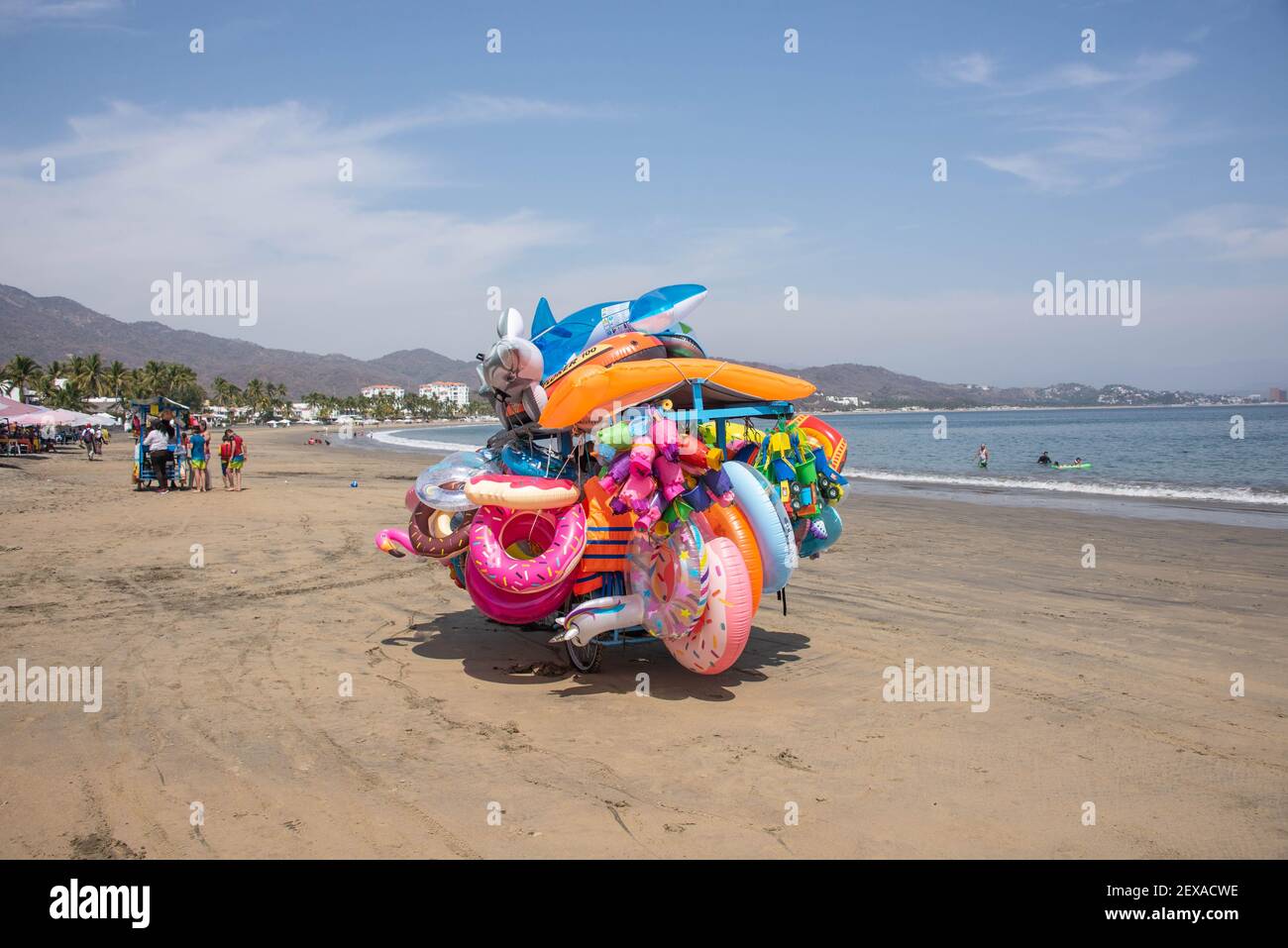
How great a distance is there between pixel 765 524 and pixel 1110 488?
1031 inches

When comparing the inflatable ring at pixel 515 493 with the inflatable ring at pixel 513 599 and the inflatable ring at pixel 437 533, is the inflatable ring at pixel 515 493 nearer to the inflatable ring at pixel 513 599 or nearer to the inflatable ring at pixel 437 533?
the inflatable ring at pixel 513 599

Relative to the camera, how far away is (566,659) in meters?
8.42

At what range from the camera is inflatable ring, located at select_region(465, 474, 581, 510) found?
7.12 meters

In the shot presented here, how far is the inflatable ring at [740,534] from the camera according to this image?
22.9 ft

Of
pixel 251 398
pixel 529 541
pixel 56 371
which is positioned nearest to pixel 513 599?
pixel 529 541

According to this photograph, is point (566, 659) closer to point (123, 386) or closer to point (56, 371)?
point (56, 371)

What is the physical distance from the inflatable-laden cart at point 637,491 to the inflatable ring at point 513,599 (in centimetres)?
1

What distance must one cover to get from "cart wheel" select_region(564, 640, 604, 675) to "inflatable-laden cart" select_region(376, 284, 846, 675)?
0.01 metres

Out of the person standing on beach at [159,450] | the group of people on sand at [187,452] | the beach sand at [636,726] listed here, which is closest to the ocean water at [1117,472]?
the beach sand at [636,726]

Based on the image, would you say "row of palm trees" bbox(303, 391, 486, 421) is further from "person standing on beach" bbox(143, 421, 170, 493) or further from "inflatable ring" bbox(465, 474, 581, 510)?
"inflatable ring" bbox(465, 474, 581, 510)

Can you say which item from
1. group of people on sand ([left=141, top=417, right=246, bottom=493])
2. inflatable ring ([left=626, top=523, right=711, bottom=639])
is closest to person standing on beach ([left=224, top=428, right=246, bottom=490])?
group of people on sand ([left=141, top=417, right=246, bottom=493])

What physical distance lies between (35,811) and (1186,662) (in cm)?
945
